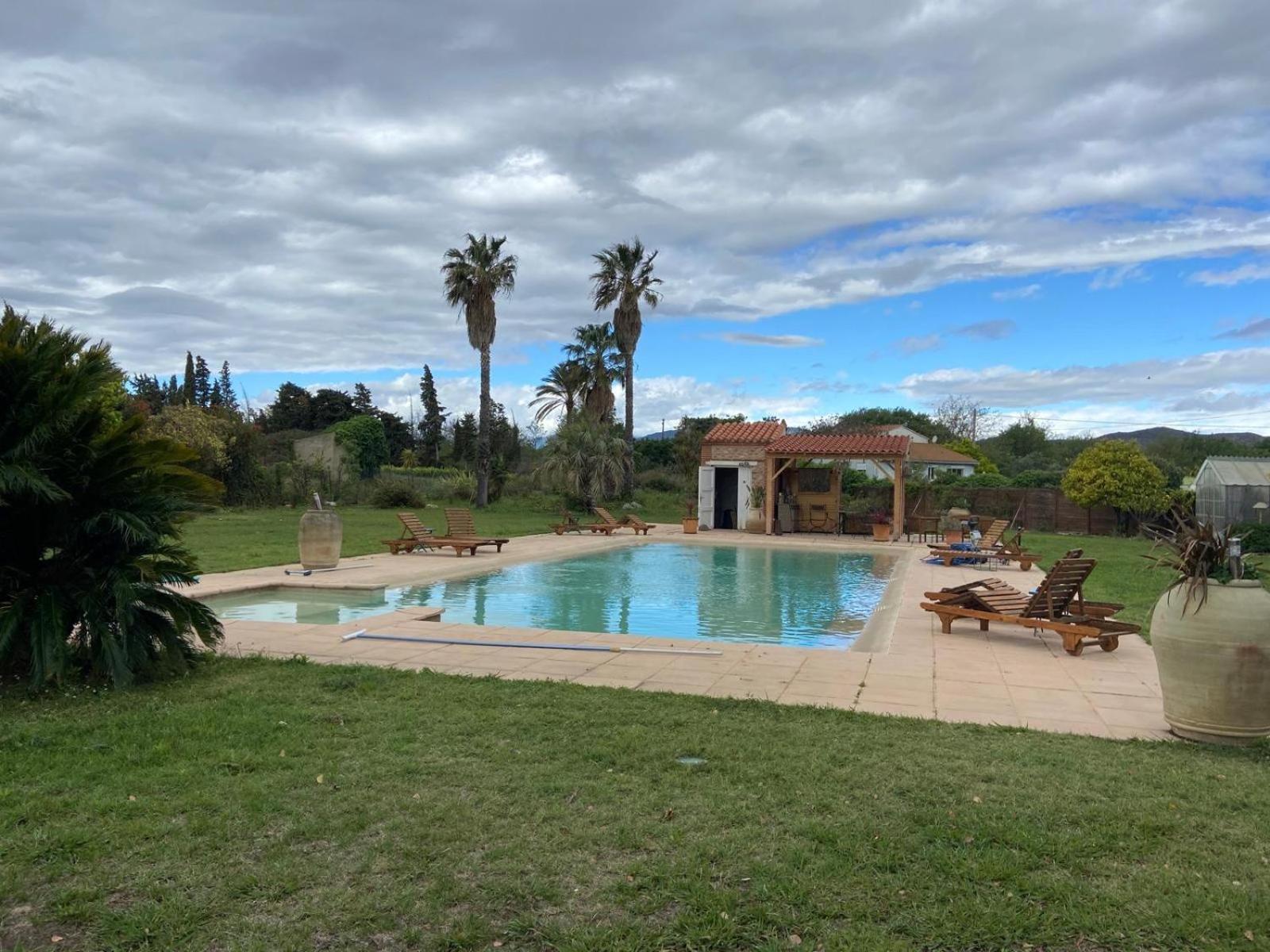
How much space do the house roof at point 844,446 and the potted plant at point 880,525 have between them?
5.90 feet

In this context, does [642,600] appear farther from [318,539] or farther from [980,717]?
[980,717]

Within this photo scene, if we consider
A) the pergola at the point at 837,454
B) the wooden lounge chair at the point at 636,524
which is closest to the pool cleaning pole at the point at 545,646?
the wooden lounge chair at the point at 636,524

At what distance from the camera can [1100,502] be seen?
24250 mm

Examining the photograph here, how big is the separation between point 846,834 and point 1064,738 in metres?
2.17

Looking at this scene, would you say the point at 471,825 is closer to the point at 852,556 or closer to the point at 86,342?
the point at 86,342

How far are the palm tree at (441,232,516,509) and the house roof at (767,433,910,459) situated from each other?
1182 centimetres

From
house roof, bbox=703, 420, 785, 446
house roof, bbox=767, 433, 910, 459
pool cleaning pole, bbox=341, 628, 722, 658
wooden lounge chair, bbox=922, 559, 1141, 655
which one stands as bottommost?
pool cleaning pole, bbox=341, 628, 722, 658

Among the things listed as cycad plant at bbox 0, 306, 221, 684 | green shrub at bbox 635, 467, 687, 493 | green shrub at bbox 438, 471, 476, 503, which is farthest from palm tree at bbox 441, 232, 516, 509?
cycad plant at bbox 0, 306, 221, 684

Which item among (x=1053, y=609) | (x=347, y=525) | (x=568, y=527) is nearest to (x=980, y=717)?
(x=1053, y=609)

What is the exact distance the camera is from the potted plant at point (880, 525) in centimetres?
2264

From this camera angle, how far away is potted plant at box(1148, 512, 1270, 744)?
4.64 meters

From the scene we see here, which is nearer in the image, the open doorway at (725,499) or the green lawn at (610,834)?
the green lawn at (610,834)

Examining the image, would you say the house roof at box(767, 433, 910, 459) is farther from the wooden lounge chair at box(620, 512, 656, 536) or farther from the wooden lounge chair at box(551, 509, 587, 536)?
the wooden lounge chair at box(551, 509, 587, 536)

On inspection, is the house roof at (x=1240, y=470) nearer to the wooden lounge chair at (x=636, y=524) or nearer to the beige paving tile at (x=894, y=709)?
the wooden lounge chair at (x=636, y=524)
